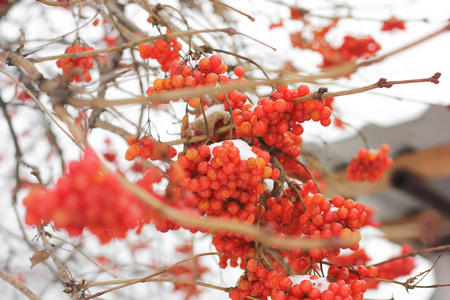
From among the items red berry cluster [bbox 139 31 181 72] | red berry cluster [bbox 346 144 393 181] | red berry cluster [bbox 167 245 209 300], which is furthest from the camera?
red berry cluster [bbox 167 245 209 300]

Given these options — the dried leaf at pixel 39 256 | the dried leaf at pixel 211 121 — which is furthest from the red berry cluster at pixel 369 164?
the dried leaf at pixel 39 256

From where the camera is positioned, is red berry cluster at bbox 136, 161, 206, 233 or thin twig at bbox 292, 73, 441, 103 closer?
red berry cluster at bbox 136, 161, 206, 233

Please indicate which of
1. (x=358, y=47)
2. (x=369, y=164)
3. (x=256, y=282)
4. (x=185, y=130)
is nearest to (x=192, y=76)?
(x=185, y=130)

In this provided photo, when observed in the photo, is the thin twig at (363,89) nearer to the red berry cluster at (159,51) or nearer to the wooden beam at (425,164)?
the red berry cluster at (159,51)

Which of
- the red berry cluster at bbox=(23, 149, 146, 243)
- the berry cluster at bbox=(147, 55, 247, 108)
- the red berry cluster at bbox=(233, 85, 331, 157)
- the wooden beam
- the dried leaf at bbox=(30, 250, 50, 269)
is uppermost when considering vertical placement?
the wooden beam

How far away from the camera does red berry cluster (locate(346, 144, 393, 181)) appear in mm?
1185

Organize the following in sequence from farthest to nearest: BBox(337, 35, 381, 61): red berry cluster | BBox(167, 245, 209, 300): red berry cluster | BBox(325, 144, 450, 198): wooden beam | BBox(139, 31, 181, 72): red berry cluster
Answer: BBox(325, 144, 450, 198): wooden beam → BBox(167, 245, 209, 300): red berry cluster → BBox(337, 35, 381, 61): red berry cluster → BBox(139, 31, 181, 72): red berry cluster

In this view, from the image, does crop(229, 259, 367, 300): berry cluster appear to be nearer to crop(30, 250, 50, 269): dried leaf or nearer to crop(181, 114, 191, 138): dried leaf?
crop(181, 114, 191, 138): dried leaf

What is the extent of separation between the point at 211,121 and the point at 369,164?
660mm

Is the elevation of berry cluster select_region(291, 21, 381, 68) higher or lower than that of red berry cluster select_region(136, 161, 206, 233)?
higher

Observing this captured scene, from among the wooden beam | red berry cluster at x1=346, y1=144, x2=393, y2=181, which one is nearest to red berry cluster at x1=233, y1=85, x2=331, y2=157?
red berry cluster at x1=346, y1=144, x2=393, y2=181

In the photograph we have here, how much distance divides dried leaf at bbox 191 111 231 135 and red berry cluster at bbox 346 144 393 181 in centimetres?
61

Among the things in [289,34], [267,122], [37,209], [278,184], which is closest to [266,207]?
[278,184]

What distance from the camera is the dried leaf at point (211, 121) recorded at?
715 mm
